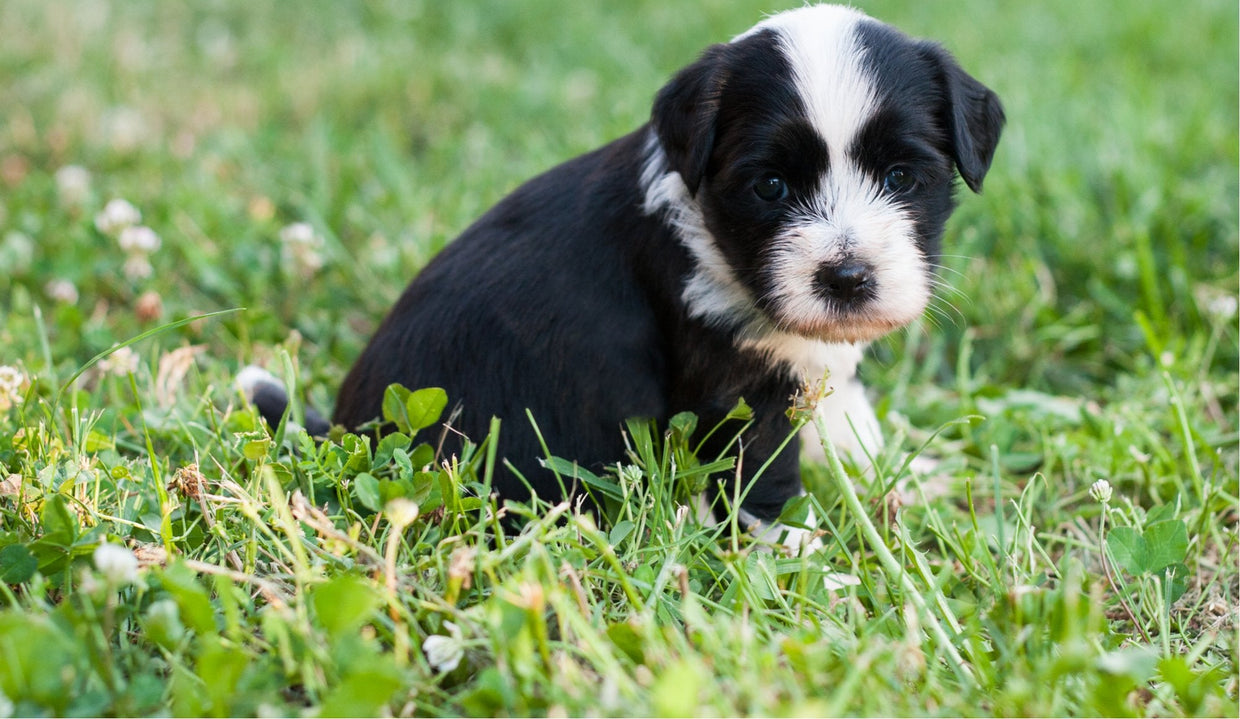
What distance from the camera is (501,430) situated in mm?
2826

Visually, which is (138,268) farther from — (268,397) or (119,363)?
(268,397)

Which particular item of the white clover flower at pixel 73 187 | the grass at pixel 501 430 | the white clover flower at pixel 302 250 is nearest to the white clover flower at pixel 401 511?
the grass at pixel 501 430

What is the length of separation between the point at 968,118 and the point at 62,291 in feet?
11.0

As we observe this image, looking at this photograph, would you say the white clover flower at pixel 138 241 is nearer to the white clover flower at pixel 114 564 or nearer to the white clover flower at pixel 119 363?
the white clover flower at pixel 119 363

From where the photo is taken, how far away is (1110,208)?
15.7 ft

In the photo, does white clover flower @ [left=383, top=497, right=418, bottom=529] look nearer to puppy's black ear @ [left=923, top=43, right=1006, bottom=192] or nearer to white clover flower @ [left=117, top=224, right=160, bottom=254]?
puppy's black ear @ [left=923, top=43, right=1006, bottom=192]

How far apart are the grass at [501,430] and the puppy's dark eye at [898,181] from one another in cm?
69

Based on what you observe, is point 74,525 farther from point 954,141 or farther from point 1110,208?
point 1110,208

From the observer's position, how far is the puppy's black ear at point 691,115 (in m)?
2.60

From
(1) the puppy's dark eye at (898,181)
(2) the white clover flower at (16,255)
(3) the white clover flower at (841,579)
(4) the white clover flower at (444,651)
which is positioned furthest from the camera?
(2) the white clover flower at (16,255)

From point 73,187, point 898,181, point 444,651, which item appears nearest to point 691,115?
point 898,181

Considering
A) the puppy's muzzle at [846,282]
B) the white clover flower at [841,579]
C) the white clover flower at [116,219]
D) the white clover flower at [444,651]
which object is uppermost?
the puppy's muzzle at [846,282]

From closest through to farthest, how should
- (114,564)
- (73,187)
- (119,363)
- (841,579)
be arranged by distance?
(114,564), (841,579), (119,363), (73,187)

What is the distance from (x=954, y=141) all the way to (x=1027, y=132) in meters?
2.96
